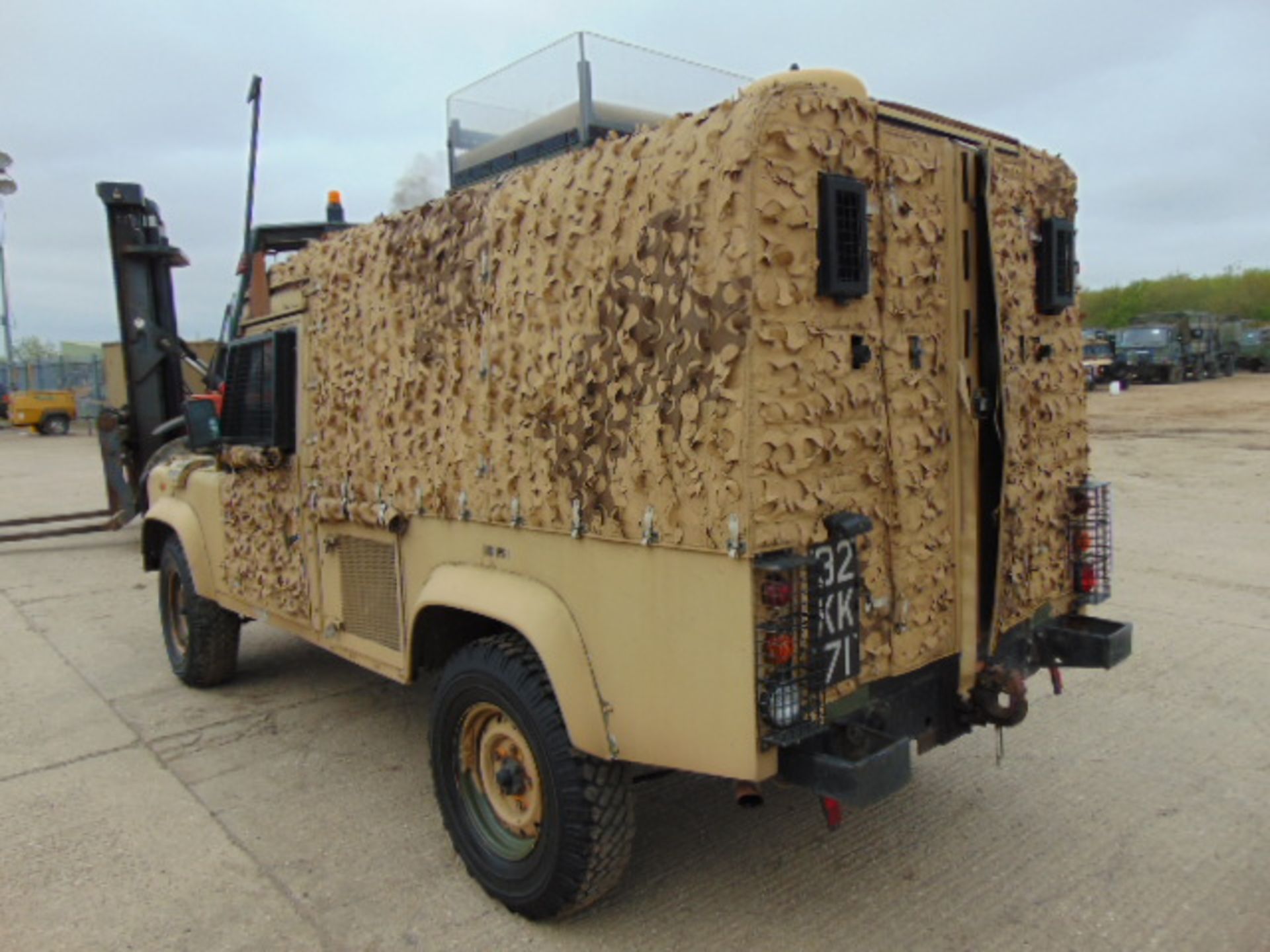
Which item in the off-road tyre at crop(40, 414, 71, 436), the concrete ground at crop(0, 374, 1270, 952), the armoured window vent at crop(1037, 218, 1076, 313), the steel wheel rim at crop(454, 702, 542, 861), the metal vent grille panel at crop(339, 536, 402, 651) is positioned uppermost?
the armoured window vent at crop(1037, 218, 1076, 313)

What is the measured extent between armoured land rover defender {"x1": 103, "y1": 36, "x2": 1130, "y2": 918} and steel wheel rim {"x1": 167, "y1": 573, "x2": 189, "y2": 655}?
2216 mm

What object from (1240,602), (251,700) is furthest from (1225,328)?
(251,700)

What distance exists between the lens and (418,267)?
3.69m

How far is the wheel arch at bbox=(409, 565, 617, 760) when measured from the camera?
113 inches

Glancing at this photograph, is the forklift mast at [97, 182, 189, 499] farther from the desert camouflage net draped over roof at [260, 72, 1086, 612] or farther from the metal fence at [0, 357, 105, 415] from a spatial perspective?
the metal fence at [0, 357, 105, 415]

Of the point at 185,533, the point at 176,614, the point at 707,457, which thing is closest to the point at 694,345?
the point at 707,457

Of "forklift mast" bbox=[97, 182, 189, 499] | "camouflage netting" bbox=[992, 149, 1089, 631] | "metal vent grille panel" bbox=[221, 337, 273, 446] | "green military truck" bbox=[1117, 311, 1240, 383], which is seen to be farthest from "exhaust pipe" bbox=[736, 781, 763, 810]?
"green military truck" bbox=[1117, 311, 1240, 383]

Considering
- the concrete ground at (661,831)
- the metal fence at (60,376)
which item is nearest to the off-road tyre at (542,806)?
the concrete ground at (661,831)

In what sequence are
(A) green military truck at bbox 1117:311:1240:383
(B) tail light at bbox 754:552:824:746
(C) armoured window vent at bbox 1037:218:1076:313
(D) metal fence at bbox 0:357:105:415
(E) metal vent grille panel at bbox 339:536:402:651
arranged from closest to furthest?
1. (B) tail light at bbox 754:552:824:746
2. (C) armoured window vent at bbox 1037:218:1076:313
3. (E) metal vent grille panel at bbox 339:536:402:651
4. (A) green military truck at bbox 1117:311:1240:383
5. (D) metal fence at bbox 0:357:105:415

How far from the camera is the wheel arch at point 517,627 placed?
2.87 meters

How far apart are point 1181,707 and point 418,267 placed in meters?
4.35

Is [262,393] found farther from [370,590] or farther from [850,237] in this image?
[850,237]

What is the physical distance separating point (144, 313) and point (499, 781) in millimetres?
8283

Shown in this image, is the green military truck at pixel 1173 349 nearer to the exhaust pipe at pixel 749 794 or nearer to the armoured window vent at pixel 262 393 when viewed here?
the armoured window vent at pixel 262 393
